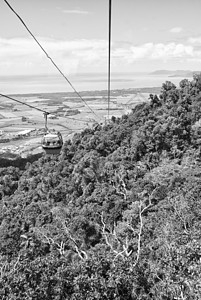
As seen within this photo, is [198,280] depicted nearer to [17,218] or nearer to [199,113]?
[17,218]

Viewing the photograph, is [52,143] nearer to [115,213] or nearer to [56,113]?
[115,213]

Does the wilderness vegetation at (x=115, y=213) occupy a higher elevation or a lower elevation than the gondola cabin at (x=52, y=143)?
lower

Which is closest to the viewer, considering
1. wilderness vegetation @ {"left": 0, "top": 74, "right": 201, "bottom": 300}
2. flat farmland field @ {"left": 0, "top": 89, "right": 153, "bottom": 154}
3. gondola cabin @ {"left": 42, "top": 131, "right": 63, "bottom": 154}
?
wilderness vegetation @ {"left": 0, "top": 74, "right": 201, "bottom": 300}

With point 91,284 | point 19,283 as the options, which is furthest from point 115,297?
point 19,283

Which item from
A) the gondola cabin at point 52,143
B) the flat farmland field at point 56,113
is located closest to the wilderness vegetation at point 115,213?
the gondola cabin at point 52,143

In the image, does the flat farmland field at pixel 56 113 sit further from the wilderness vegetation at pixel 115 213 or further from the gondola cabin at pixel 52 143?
the gondola cabin at pixel 52 143

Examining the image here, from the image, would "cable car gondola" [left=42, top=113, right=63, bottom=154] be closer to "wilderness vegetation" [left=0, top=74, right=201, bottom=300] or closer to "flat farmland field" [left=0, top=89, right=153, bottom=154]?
"wilderness vegetation" [left=0, top=74, right=201, bottom=300]

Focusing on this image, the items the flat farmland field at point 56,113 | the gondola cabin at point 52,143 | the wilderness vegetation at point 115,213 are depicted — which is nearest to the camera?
the wilderness vegetation at point 115,213

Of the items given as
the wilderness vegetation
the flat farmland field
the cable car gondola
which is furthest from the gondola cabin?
the flat farmland field

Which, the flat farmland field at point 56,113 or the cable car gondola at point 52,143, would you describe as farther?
the flat farmland field at point 56,113
